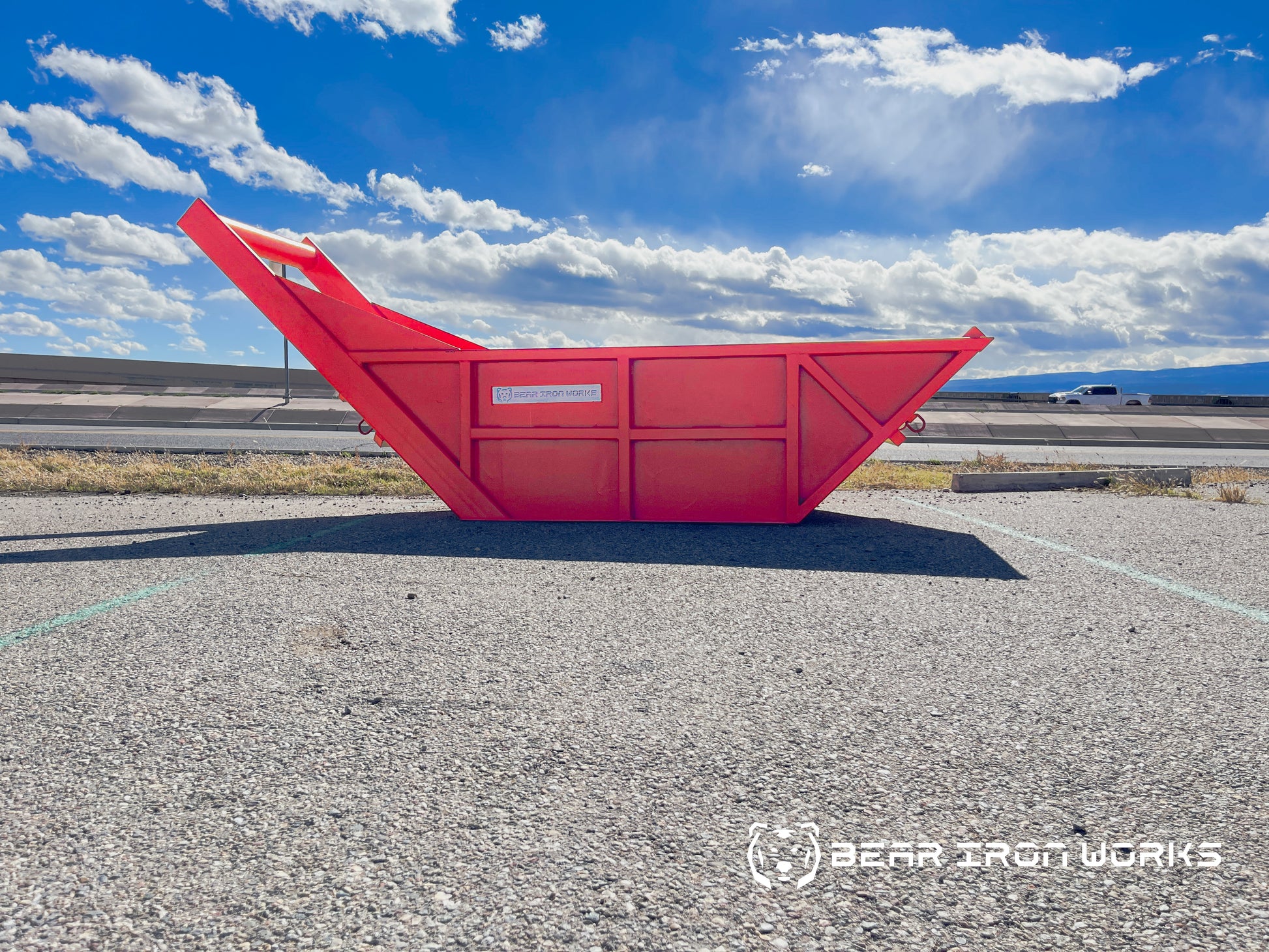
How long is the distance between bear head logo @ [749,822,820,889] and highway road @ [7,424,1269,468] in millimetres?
11222

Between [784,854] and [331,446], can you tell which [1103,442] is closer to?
[331,446]

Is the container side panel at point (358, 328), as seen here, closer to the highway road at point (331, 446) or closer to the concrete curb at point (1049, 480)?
the highway road at point (331, 446)

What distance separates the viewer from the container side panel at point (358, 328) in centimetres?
709

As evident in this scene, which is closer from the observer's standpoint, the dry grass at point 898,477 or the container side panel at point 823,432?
the container side panel at point 823,432

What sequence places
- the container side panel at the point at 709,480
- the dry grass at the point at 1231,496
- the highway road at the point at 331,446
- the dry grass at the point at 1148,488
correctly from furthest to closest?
the highway road at the point at 331,446
the dry grass at the point at 1148,488
the dry grass at the point at 1231,496
the container side panel at the point at 709,480

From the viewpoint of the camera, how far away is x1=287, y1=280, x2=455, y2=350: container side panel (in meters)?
7.09

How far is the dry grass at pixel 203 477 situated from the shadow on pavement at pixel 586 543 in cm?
218

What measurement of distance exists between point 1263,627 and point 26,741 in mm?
5365

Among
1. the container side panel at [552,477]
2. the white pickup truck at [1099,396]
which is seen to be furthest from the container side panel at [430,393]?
the white pickup truck at [1099,396]

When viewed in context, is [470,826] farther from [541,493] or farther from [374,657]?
[541,493]

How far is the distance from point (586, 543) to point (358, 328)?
301cm

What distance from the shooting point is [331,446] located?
14.9 meters

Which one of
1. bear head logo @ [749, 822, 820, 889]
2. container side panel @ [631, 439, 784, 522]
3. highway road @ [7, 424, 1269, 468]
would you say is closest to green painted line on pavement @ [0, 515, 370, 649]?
container side panel @ [631, 439, 784, 522]

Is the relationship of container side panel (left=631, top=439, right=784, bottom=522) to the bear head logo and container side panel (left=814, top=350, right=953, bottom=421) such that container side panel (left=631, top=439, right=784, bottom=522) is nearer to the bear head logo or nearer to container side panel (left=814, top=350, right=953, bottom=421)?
container side panel (left=814, top=350, right=953, bottom=421)
